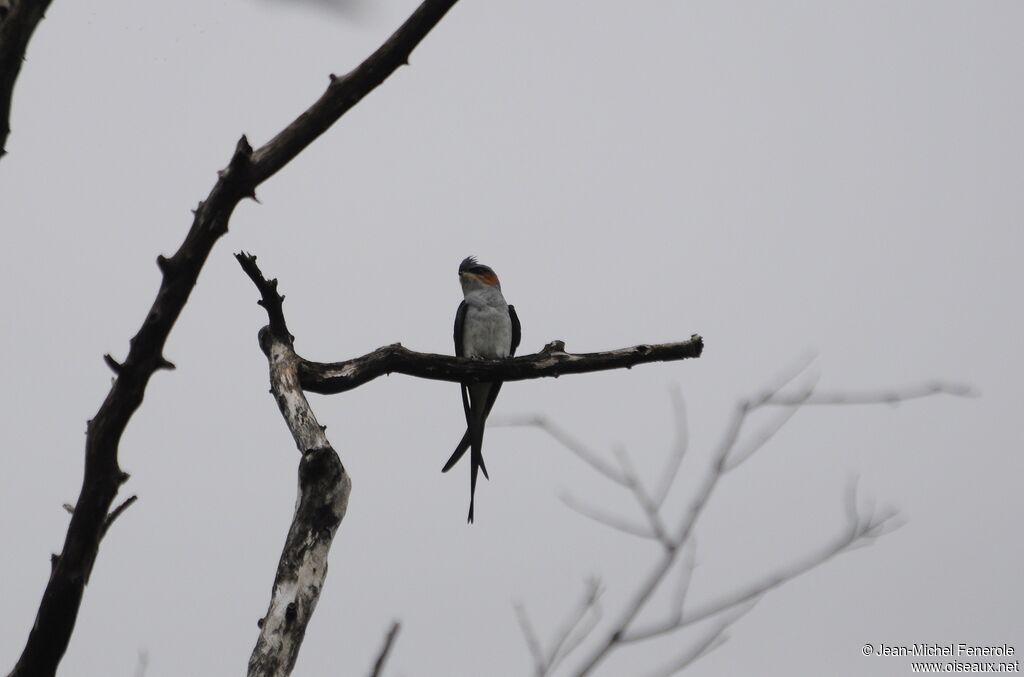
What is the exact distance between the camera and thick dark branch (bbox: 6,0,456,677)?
3.07 m

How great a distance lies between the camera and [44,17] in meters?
2.95

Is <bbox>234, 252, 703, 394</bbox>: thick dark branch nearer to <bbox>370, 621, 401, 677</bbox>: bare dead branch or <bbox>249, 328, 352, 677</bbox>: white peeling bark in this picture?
<bbox>249, 328, 352, 677</bbox>: white peeling bark

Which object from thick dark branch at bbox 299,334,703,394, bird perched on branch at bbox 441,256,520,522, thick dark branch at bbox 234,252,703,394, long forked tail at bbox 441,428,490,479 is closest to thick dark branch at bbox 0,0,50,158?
thick dark branch at bbox 234,252,703,394

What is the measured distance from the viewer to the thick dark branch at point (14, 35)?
290 cm

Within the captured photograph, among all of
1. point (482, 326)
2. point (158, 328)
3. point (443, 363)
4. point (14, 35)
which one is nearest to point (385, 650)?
point (158, 328)

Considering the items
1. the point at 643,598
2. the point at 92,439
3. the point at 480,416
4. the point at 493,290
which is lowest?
the point at 643,598

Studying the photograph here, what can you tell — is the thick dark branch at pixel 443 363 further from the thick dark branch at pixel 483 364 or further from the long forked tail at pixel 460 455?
the long forked tail at pixel 460 455

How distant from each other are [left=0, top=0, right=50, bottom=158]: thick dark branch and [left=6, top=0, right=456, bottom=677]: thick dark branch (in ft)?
2.00

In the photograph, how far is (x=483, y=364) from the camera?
534 centimetres

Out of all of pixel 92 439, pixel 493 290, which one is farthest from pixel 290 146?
pixel 493 290

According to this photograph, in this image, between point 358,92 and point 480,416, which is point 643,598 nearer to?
point 358,92

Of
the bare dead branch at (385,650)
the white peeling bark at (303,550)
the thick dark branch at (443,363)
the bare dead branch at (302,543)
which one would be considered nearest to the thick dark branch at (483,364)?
the thick dark branch at (443,363)

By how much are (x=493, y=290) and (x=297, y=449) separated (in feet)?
14.6

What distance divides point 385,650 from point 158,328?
1.55m
